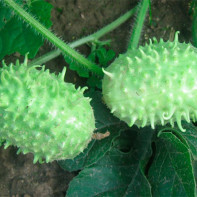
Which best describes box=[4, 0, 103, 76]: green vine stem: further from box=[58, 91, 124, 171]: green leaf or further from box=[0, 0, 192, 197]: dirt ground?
box=[0, 0, 192, 197]: dirt ground

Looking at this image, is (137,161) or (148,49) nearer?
(148,49)

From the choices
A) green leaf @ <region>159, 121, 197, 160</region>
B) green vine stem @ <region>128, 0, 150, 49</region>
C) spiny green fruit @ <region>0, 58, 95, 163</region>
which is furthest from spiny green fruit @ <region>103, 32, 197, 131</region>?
green vine stem @ <region>128, 0, 150, 49</region>

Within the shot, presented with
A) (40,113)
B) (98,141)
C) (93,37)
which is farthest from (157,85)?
(93,37)

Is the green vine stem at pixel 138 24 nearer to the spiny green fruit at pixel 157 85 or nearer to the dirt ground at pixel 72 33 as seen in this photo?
the dirt ground at pixel 72 33

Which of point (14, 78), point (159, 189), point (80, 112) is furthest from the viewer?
point (159, 189)

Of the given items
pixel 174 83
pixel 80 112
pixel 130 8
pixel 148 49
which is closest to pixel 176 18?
pixel 130 8

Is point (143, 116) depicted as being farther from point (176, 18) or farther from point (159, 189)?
point (176, 18)

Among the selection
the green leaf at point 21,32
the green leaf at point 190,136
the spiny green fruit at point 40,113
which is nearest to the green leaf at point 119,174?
the green leaf at point 190,136
